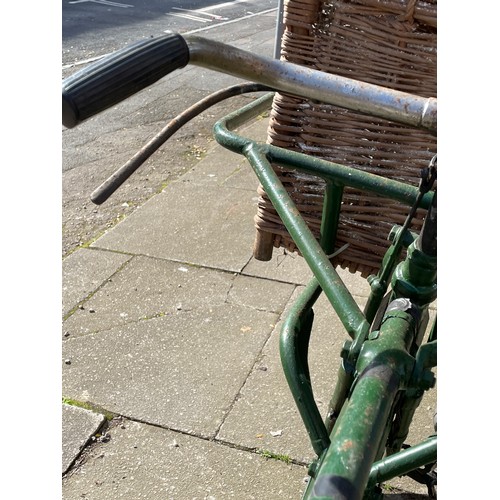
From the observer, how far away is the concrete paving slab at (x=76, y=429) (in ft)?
9.09

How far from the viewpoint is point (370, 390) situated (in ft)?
3.39

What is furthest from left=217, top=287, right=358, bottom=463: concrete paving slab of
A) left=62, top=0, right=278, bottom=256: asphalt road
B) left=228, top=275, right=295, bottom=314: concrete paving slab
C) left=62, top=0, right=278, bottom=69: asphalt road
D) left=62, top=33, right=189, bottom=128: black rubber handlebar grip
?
A: left=62, top=0, right=278, bottom=69: asphalt road

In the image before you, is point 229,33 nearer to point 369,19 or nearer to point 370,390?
point 369,19

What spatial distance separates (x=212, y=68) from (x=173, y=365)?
2.31m

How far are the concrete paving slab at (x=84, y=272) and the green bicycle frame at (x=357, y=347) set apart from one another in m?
2.19

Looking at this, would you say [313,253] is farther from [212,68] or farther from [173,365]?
[173,365]

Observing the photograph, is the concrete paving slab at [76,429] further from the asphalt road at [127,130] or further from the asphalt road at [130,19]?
the asphalt road at [130,19]

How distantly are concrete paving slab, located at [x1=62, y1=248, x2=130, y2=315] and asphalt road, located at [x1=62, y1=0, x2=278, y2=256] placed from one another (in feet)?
0.51

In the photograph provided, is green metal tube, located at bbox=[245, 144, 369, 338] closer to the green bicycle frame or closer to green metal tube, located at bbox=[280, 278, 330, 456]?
the green bicycle frame

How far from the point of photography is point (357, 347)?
1226 mm

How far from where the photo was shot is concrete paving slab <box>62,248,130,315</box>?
3842 millimetres
